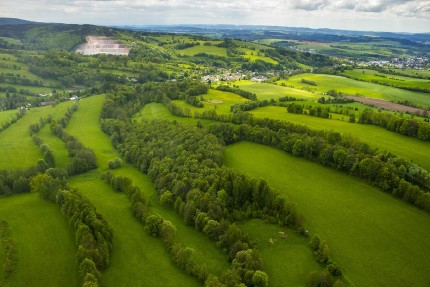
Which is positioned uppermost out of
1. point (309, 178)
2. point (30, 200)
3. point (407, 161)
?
point (407, 161)

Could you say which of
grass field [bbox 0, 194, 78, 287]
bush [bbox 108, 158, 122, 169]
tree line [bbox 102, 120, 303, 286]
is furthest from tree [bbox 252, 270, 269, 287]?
bush [bbox 108, 158, 122, 169]

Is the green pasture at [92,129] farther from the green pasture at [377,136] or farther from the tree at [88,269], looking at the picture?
the green pasture at [377,136]

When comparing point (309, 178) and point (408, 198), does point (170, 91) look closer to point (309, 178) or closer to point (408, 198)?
point (309, 178)

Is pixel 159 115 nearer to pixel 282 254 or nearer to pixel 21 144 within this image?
pixel 21 144

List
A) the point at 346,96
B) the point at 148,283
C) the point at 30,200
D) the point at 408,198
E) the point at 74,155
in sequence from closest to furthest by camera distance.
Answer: the point at 148,283 < the point at 408,198 < the point at 30,200 < the point at 74,155 < the point at 346,96

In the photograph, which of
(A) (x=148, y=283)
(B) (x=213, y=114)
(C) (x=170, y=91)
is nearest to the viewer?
(A) (x=148, y=283)

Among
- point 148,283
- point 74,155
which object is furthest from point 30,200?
point 148,283

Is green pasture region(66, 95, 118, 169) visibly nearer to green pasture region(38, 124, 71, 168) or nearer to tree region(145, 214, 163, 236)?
green pasture region(38, 124, 71, 168)

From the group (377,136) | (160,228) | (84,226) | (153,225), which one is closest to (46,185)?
(84,226)
